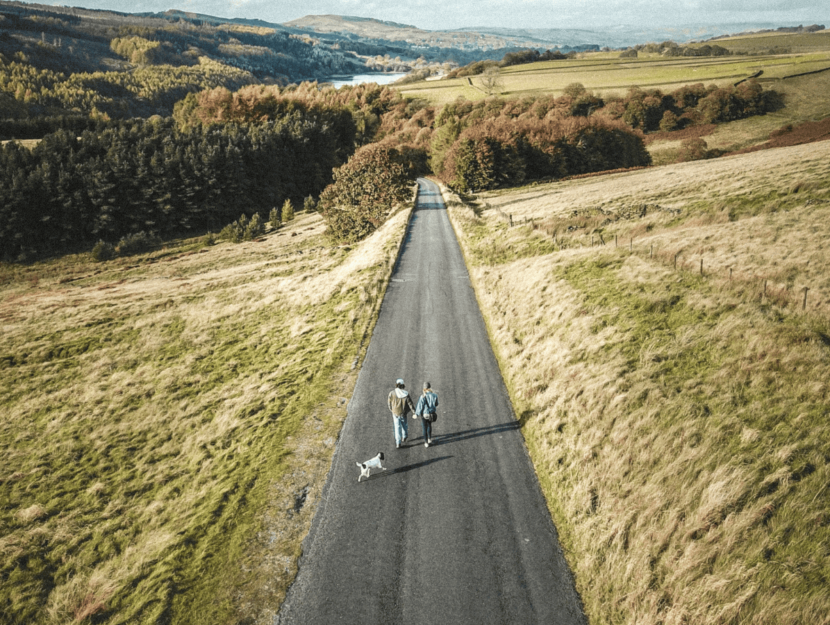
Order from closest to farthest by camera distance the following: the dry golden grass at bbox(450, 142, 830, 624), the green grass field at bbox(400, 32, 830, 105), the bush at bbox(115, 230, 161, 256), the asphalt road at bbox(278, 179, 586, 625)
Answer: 1. the dry golden grass at bbox(450, 142, 830, 624)
2. the asphalt road at bbox(278, 179, 586, 625)
3. the bush at bbox(115, 230, 161, 256)
4. the green grass field at bbox(400, 32, 830, 105)

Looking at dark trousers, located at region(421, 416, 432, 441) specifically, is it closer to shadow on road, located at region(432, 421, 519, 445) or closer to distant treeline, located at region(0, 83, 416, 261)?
shadow on road, located at region(432, 421, 519, 445)

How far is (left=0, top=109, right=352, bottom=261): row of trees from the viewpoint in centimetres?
7112

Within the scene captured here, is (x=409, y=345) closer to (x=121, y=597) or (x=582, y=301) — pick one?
(x=582, y=301)

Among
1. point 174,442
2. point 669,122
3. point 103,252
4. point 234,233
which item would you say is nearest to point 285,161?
point 234,233

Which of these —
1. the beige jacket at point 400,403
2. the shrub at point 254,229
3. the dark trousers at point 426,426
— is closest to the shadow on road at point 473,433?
the dark trousers at point 426,426

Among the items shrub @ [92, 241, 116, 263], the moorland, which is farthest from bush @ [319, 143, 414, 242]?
shrub @ [92, 241, 116, 263]

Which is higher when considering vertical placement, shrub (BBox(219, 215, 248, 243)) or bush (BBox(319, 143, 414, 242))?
bush (BBox(319, 143, 414, 242))

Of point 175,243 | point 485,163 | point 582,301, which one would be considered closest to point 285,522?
point 582,301

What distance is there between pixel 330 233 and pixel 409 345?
39626mm

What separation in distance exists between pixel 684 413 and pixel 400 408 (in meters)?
7.66

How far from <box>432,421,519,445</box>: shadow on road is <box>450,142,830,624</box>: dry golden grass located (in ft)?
2.07

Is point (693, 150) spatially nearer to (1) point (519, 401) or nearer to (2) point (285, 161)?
(1) point (519, 401)

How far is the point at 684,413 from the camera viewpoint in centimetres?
1113

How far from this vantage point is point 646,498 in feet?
30.3
